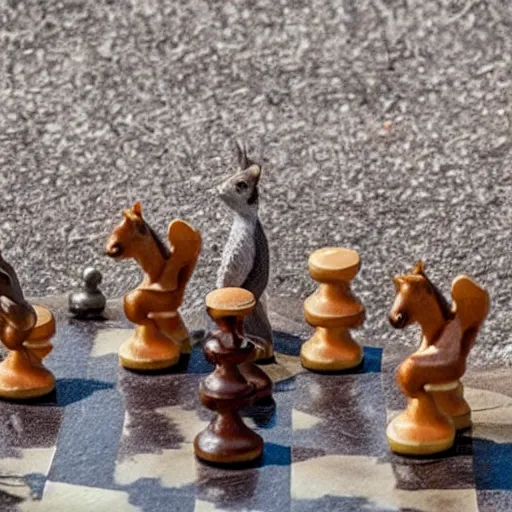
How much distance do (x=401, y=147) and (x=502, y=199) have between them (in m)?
0.26

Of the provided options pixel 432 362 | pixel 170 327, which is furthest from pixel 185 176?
pixel 432 362

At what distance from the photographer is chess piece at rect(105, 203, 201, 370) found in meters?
2.42

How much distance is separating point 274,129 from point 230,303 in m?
1.26

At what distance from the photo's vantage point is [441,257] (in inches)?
118

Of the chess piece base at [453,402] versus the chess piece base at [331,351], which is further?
the chess piece base at [331,351]

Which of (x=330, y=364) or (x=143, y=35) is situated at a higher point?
(x=143, y=35)

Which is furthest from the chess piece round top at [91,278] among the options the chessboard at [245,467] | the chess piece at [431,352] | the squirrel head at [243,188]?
the chess piece at [431,352]

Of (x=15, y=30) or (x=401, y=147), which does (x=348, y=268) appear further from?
(x=15, y=30)

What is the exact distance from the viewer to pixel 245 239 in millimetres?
2402

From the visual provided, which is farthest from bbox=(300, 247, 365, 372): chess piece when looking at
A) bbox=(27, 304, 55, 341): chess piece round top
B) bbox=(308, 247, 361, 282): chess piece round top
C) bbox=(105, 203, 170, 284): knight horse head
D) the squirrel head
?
bbox=(27, 304, 55, 341): chess piece round top

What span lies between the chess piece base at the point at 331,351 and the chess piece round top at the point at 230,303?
0.31 meters

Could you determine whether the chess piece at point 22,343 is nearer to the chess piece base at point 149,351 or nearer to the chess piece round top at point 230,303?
the chess piece base at point 149,351

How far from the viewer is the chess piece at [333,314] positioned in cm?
243

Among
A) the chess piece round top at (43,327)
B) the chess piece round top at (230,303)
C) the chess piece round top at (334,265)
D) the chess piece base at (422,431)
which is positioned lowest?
the chess piece base at (422,431)
